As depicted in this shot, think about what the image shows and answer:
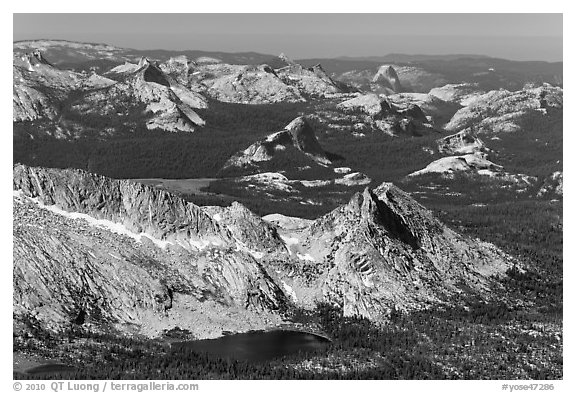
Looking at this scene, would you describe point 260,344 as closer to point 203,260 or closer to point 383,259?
point 203,260

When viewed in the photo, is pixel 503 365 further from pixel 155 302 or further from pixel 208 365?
pixel 155 302

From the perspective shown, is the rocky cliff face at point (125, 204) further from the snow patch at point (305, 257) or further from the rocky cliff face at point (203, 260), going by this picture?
the snow patch at point (305, 257)

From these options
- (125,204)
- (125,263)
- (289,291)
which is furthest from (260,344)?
(125,204)

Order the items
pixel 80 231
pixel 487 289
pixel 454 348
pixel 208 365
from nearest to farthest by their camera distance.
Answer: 1. pixel 208 365
2. pixel 454 348
3. pixel 80 231
4. pixel 487 289

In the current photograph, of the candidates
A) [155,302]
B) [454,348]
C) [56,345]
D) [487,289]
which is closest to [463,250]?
[487,289]

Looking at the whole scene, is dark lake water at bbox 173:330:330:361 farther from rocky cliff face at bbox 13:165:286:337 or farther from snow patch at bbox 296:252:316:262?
snow patch at bbox 296:252:316:262

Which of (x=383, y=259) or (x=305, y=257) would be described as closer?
(x=383, y=259)

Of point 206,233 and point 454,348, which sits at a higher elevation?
point 206,233
